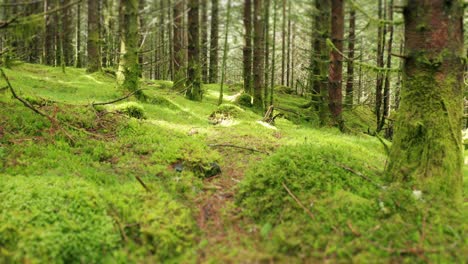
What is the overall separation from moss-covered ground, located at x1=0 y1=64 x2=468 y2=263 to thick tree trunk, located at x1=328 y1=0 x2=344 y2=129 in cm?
647

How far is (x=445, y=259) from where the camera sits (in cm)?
310

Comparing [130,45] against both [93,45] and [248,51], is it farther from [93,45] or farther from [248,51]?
[93,45]

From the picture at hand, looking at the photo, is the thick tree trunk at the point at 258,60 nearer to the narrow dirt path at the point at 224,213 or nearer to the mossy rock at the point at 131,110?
the mossy rock at the point at 131,110

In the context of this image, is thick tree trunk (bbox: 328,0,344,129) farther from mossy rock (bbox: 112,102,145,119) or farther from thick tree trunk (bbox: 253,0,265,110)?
mossy rock (bbox: 112,102,145,119)

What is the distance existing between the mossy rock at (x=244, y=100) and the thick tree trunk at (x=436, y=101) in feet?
41.8

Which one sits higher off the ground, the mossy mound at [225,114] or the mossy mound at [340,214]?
the mossy mound at [225,114]

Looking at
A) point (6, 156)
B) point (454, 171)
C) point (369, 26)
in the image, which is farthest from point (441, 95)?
point (6, 156)

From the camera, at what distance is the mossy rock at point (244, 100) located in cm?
1700

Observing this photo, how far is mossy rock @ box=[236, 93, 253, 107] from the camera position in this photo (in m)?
17.0

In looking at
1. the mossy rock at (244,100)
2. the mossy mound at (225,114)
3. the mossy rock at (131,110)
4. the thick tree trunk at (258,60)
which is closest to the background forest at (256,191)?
the mossy rock at (131,110)

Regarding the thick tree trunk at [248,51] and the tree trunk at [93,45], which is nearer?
the thick tree trunk at [248,51]

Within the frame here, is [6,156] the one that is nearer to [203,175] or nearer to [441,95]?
[203,175]

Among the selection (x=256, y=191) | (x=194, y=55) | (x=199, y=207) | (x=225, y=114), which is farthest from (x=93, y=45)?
(x=256, y=191)

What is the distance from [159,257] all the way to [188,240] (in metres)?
0.38
